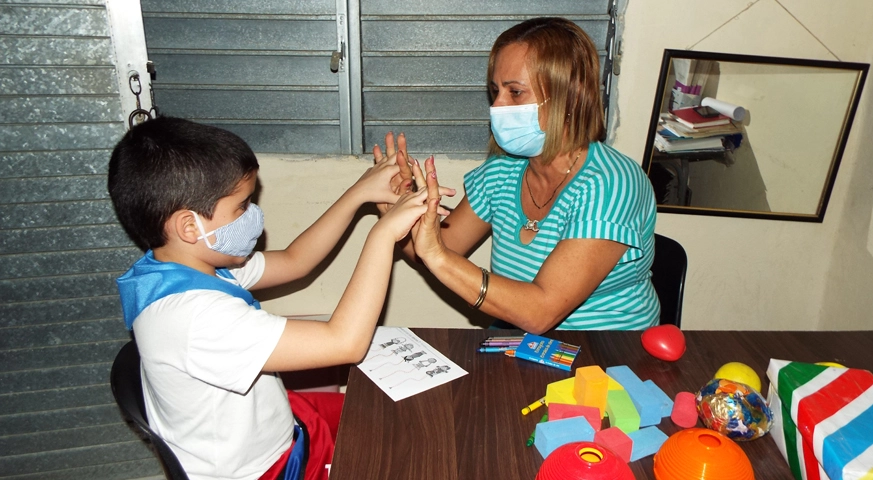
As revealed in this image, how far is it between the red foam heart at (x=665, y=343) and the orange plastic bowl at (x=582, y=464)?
1.65 feet

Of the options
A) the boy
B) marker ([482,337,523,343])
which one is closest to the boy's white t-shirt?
the boy

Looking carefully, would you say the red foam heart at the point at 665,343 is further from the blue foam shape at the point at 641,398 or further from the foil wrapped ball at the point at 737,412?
the foil wrapped ball at the point at 737,412

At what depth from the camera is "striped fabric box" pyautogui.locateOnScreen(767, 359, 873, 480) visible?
1067 millimetres

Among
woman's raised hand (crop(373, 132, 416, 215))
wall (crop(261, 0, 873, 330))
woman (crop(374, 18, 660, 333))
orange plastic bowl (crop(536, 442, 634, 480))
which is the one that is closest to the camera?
orange plastic bowl (crop(536, 442, 634, 480))

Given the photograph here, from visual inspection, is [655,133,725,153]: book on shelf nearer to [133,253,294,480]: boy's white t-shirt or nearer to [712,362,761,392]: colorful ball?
[712,362,761,392]: colorful ball

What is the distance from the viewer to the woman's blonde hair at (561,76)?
1756 mm

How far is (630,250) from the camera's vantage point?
1.77 m

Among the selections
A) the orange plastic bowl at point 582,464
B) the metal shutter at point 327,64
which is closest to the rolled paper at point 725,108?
the metal shutter at point 327,64

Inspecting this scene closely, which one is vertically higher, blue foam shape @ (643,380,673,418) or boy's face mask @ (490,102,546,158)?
boy's face mask @ (490,102,546,158)

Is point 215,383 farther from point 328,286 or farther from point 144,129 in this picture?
point 328,286

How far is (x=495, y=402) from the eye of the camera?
4.46 feet

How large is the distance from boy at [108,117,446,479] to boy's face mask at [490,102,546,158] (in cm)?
48

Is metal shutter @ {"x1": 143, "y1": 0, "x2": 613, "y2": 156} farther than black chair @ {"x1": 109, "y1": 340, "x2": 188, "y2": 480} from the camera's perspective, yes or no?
Yes

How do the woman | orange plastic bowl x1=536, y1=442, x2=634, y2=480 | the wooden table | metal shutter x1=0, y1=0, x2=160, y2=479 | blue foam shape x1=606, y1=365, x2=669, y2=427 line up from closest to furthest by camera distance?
1. orange plastic bowl x1=536, y1=442, x2=634, y2=480
2. the wooden table
3. blue foam shape x1=606, y1=365, x2=669, y2=427
4. the woman
5. metal shutter x1=0, y1=0, x2=160, y2=479
